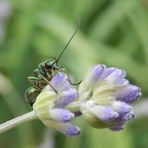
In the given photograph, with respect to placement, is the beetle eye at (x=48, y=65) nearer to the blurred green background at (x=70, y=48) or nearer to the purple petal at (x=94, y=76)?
the purple petal at (x=94, y=76)

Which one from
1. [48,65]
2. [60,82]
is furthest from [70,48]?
[60,82]

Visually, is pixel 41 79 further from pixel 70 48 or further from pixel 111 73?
pixel 70 48

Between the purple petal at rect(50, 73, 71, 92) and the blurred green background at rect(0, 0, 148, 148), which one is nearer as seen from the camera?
the purple petal at rect(50, 73, 71, 92)

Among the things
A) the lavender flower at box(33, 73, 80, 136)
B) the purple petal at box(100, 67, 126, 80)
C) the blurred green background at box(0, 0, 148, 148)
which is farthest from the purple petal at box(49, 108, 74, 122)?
the blurred green background at box(0, 0, 148, 148)

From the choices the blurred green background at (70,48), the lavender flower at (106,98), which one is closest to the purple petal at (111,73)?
the lavender flower at (106,98)

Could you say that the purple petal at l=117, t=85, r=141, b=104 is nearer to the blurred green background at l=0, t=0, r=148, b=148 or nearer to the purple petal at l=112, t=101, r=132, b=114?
the purple petal at l=112, t=101, r=132, b=114
